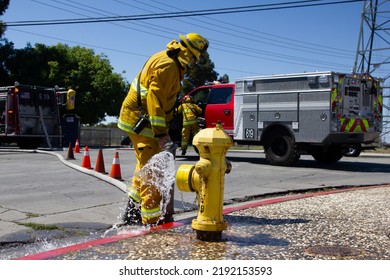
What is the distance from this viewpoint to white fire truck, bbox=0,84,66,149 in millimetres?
18562

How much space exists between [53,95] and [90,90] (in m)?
13.5

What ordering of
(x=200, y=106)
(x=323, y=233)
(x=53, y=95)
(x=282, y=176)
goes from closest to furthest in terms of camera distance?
(x=323, y=233)
(x=282, y=176)
(x=200, y=106)
(x=53, y=95)

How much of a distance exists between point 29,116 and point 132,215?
1532cm

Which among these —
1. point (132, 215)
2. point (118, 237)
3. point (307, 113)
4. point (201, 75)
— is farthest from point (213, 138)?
point (201, 75)

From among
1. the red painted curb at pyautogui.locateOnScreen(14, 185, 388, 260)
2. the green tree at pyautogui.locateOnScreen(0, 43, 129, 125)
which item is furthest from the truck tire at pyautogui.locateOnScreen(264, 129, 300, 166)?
the green tree at pyautogui.locateOnScreen(0, 43, 129, 125)

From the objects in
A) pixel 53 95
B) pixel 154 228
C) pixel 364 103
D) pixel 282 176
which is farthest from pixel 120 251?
pixel 53 95

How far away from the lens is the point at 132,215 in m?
5.12

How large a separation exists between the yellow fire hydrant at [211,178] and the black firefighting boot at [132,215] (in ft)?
3.52

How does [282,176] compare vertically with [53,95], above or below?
Result: below

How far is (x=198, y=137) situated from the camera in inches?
163

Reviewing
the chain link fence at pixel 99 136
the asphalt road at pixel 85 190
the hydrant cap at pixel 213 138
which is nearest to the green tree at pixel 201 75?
the chain link fence at pixel 99 136

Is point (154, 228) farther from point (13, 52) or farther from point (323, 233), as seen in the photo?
point (13, 52)

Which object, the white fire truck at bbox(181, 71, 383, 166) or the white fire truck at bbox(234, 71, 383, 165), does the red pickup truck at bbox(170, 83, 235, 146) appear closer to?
the white fire truck at bbox(181, 71, 383, 166)

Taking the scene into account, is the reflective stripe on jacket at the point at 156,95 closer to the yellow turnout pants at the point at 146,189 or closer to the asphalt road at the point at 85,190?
the yellow turnout pants at the point at 146,189
